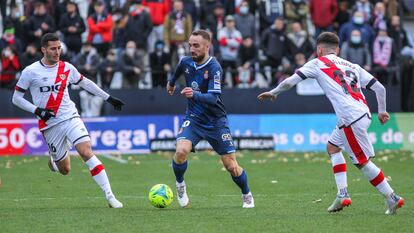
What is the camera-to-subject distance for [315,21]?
1110 inches

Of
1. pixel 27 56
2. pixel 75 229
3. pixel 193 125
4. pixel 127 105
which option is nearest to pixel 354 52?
pixel 127 105

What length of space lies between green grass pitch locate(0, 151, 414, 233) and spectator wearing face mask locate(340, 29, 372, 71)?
11.8 ft

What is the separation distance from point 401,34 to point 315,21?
251 cm

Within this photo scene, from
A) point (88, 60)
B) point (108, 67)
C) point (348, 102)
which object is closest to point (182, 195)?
point (348, 102)

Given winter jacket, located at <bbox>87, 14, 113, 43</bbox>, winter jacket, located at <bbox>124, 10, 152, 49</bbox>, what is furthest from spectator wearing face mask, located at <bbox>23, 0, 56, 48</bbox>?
winter jacket, located at <bbox>124, 10, 152, 49</bbox>

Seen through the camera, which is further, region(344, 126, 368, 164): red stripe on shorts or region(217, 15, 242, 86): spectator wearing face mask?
region(217, 15, 242, 86): spectator wearing face mask

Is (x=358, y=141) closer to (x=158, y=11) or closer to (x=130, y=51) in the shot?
(x=130, y=51)

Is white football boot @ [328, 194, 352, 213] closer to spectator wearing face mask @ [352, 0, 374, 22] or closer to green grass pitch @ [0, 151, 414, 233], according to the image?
green grass pitch @ [0, 151, 414, 233]

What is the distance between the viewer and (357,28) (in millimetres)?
27188

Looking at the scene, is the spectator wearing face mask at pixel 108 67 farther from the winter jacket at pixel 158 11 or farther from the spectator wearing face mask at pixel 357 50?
the spectator wearing face mask at pixel 357 50

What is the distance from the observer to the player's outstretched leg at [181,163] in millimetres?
13227

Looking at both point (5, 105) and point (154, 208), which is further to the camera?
point (5, 105)

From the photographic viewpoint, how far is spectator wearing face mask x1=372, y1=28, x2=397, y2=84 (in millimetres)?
27319

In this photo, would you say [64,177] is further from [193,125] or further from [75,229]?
[75,229]
